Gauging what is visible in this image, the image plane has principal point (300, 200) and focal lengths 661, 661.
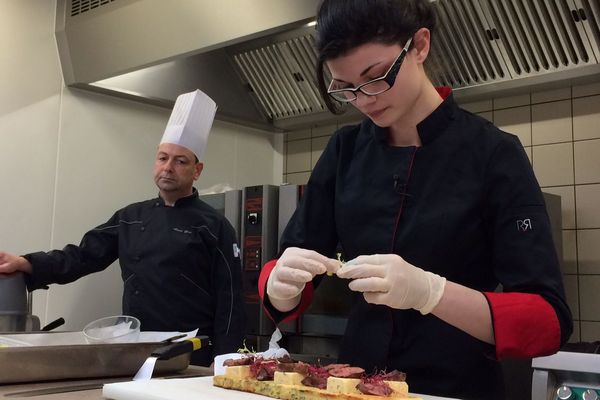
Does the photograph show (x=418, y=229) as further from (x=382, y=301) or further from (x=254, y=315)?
(x=254, y=315)

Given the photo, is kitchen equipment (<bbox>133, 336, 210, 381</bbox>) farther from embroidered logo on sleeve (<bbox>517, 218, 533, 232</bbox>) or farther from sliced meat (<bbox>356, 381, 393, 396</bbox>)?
embroidered logo on sleeve (<bbox>517, 218, 533, 232</bbox>)

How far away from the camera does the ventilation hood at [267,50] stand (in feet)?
7.59

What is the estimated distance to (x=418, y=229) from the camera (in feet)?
4.04

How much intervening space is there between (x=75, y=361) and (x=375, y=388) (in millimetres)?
639

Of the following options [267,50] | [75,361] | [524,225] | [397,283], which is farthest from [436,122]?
[267,50]

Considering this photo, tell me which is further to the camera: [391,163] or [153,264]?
[153,264]

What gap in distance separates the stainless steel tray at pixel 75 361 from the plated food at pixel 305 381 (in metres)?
0.25

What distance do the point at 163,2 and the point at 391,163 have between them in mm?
1702

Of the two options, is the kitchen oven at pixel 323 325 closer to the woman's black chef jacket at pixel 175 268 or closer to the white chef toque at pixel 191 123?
the woman's black chef jacket at pixel 175 268

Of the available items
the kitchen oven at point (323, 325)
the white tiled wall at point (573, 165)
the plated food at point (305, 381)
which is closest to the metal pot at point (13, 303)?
the kitchen oven at point (323, 325)

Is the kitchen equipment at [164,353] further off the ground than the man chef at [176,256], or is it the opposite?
the man chef at [176,256]

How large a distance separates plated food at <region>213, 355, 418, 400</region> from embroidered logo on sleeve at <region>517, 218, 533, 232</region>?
1.05ft

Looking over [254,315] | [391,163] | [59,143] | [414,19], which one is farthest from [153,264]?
[414,19]

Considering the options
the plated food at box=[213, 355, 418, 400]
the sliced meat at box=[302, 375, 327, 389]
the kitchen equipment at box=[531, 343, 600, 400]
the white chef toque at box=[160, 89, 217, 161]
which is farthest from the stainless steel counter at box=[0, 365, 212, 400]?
the white chef toque at box=[160, 89, 217, 161]
